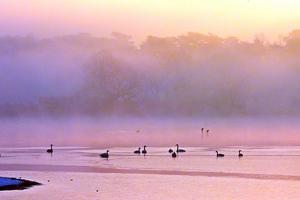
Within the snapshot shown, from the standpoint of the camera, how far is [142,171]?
77812 millimetres

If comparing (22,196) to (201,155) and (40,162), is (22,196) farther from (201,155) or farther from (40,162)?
(201,155)

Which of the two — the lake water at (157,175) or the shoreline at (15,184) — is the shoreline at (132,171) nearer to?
the lake water at (157,175)

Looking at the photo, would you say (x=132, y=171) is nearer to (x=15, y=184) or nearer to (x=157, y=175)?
(x=157, y=175)

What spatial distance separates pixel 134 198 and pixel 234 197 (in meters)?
7.36

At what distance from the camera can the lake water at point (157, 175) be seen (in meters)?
58.8

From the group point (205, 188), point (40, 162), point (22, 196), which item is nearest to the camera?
point (22, 196)

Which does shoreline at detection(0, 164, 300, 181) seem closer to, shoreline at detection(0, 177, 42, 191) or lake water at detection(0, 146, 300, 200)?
lake water at detection(0, 146, 300, 200)

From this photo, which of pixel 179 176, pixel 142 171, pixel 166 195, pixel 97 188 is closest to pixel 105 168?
pixel 142 171

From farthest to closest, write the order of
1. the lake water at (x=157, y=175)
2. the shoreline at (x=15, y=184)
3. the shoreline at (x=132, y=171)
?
the shoreline at (x=132, y=171) → the lake water at (x=157, y=175) → the shoreline at (x=15, y=184)

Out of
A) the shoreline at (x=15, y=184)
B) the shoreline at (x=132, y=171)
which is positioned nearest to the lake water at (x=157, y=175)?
the shoreline at (x=132, y=171)

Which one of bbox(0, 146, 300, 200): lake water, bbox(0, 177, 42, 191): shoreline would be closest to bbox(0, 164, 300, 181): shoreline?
bbox(0, 146, 300, 200): lake water

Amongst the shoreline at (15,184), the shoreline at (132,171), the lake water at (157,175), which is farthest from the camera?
the shoreline at (132,171)

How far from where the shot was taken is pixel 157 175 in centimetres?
7350

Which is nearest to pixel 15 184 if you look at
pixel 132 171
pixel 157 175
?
pixel 157 175
